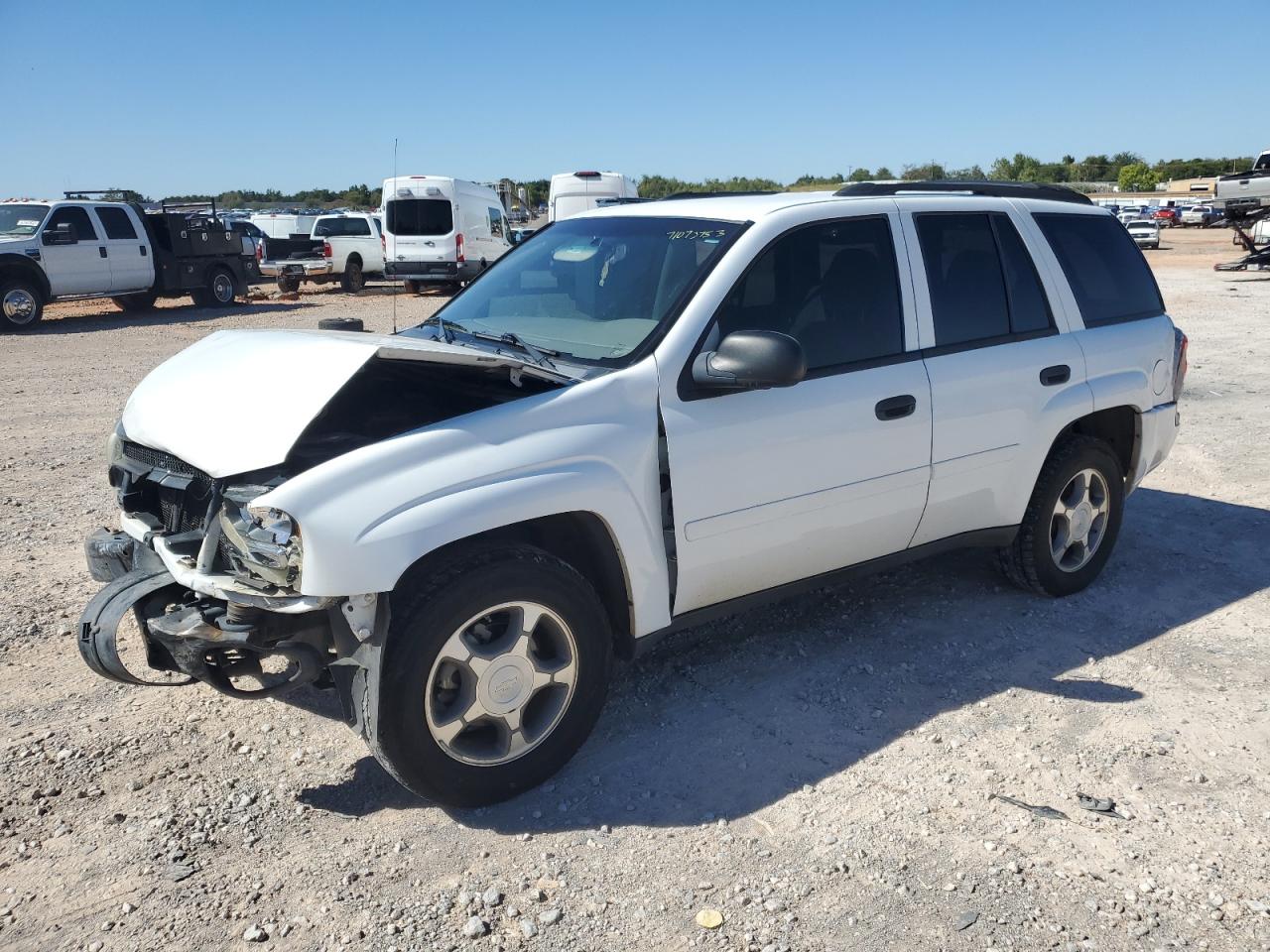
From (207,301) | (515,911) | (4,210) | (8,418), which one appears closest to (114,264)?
(4,210)

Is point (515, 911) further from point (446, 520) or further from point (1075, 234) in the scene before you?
point (1075, 234)

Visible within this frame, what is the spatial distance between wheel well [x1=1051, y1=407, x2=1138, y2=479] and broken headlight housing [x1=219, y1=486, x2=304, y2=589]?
3759 millimetres

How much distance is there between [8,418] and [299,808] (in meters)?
7.75

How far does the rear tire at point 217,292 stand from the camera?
20.9 metres

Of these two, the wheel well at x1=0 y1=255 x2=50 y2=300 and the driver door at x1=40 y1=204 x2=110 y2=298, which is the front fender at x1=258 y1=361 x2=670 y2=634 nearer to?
the wheel well at x1=0 y1=255 x2=50 y2=300

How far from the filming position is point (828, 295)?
4066 millimetres

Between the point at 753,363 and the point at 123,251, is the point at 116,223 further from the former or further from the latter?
the point at 753,363

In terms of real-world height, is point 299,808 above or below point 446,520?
below

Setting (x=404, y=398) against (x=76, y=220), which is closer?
(x=404, y=398)

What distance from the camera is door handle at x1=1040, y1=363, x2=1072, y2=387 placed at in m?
4.68

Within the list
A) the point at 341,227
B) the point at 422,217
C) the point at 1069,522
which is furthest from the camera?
the point at 341,227

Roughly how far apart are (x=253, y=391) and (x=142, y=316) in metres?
18.3

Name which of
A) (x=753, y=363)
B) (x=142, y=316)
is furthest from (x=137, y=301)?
(x=753, y=363)

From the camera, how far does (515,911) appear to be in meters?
2.91
